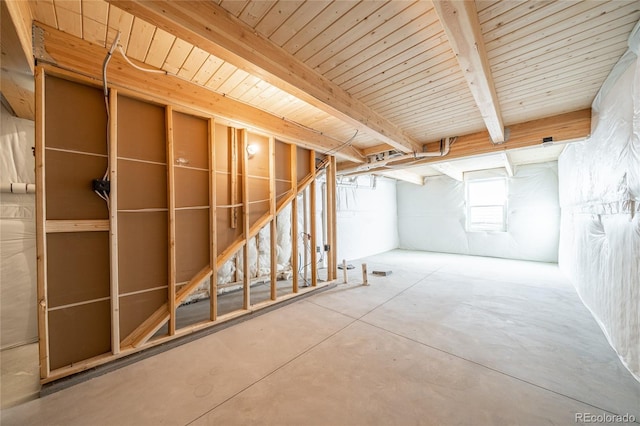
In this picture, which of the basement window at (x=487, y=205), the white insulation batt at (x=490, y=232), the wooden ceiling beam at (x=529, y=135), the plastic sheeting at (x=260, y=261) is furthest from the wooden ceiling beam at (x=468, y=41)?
the basement window at (x=487, y=205)

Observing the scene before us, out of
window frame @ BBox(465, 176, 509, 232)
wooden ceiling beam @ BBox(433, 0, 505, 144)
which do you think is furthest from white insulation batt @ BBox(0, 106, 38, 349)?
window frame @ BBox(465, 176, 509, 232)

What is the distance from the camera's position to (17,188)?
6.93ft

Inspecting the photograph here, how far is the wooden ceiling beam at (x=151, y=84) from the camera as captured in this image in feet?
5.32

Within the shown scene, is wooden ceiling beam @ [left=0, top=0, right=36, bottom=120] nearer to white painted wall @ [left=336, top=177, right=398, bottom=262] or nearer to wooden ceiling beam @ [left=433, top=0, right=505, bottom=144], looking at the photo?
wooden ceiling beam @ [left=433, top=0, right=505, bottom=144]

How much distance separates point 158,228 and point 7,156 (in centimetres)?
154

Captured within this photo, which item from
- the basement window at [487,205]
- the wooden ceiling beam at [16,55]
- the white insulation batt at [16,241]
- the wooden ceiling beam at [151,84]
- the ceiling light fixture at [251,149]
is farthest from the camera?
the basement window at [487,205]

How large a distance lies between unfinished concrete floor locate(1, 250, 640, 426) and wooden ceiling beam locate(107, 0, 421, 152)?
234 cm

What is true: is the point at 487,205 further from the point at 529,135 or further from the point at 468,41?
the point at 468,41

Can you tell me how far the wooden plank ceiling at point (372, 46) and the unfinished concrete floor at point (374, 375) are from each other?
2.33 m

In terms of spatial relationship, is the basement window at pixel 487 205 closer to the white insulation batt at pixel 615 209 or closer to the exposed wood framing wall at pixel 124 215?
the white insulation batt at pixel 615 209

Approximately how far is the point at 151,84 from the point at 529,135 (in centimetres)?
452

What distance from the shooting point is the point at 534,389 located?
1.57 metres

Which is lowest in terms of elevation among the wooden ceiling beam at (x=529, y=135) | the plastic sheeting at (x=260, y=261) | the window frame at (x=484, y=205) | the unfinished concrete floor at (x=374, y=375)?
the unfinished concrete floor at (x=374, y=375)

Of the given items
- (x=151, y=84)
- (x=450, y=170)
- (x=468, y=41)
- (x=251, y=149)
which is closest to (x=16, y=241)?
(x=151, y=84)
